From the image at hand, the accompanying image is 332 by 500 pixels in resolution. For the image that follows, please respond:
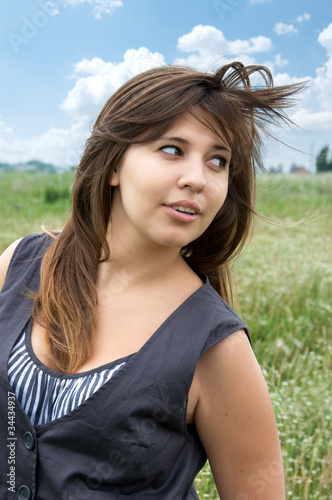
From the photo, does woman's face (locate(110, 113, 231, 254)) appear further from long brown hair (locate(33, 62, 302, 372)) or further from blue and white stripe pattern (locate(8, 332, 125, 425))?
blue and white stripe pattern (locate(8, 332, 125, 425))

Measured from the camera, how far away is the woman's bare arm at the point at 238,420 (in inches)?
58.6

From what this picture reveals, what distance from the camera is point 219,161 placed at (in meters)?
1.61

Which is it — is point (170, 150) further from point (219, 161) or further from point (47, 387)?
point (47, 387)

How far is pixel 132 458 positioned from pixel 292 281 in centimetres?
340

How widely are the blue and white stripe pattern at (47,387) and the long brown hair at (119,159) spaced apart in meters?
0.05

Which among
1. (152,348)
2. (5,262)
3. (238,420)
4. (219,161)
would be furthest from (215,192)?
(5,262)

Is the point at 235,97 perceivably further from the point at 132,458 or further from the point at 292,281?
the point at 292,281

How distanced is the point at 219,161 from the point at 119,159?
28 cm

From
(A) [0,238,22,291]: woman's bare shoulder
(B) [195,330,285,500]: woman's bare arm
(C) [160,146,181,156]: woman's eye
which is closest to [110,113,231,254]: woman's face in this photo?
(C) [160,146,181,156]: woman's eye

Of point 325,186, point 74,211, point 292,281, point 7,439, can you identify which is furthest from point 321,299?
point 325,186

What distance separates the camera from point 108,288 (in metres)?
1.76

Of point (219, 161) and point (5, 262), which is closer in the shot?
point (219, 161)

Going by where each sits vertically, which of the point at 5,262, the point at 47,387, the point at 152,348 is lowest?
the point at 47,387

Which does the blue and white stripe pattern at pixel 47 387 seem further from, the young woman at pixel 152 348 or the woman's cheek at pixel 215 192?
the woman's cheek at pixel 215 192
